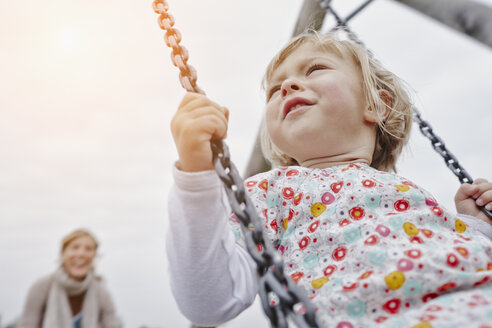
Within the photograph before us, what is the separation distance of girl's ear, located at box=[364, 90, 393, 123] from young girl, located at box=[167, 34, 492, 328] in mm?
11

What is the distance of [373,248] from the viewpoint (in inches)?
30.8

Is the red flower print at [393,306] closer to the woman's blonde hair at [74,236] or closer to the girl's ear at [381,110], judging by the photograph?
the girl's ear at [381,110]

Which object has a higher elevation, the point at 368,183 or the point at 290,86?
the point at 290,86

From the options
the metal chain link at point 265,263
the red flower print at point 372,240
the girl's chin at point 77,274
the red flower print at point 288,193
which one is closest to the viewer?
the metal chain link at point 265,263

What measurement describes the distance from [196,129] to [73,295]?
2.52 metres

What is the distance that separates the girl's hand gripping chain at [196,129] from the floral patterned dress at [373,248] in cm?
26

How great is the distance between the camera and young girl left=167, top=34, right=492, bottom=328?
70 centimetres

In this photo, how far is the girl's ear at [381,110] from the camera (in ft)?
4.07

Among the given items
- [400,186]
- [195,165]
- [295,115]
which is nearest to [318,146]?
[295,115]

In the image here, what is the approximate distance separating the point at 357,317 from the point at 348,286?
6 cm

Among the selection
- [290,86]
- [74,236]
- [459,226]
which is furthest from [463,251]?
[74,236]

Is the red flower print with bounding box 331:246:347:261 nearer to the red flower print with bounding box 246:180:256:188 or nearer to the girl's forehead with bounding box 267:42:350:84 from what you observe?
the red flower print with bounding box 246:180:256:188

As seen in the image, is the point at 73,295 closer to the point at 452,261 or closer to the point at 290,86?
the point at 290,86

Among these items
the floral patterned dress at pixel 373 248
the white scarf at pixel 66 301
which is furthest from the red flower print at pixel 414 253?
the white scarf at pixel 66 301
